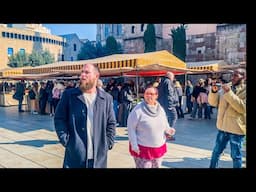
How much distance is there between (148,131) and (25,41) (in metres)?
34.5

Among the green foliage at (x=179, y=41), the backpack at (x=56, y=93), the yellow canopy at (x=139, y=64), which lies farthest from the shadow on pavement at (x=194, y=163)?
the green foliage at (x=179, y=41)

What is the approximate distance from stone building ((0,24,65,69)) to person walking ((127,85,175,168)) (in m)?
30.8

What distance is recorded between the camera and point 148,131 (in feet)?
8.27

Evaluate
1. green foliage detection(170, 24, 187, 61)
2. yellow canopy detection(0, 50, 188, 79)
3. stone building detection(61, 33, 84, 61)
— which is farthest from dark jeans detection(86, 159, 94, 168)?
stone building detection(61, 33, 84, 61)

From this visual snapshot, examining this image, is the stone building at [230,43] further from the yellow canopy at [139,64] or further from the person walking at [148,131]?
the person walking at [148,131]

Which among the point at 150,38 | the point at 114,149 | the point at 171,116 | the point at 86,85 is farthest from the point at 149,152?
the point at 150,38

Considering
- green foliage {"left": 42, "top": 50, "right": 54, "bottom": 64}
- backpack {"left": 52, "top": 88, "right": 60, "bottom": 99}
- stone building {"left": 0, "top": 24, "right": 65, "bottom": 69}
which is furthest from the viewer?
stone building {"left": 0, "top": 24, "right": 65, "bottom": 69}

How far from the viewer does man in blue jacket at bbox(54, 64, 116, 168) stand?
7.37ft

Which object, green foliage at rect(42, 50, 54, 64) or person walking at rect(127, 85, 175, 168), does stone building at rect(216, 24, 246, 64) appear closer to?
person walking at rect(127, 85, 175, 168)

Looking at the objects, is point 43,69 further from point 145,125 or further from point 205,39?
point 205,39

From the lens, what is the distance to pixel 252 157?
292cm

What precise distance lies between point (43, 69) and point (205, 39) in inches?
512

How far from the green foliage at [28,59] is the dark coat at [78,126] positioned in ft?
96.4

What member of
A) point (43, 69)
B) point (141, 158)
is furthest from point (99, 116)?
point (43, 69)
